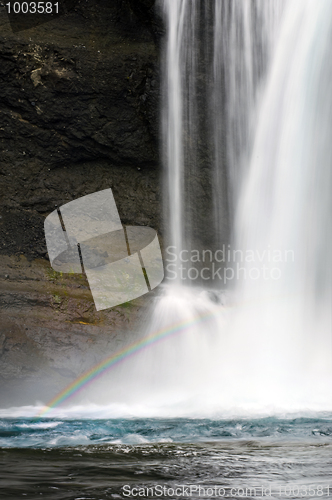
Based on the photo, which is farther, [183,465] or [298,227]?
[298,227]

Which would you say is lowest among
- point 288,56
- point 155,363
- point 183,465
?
point 155,363

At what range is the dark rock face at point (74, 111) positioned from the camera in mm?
8094

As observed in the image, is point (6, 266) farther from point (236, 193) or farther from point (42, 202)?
point (236, 193)

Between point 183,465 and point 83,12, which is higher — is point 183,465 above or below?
below

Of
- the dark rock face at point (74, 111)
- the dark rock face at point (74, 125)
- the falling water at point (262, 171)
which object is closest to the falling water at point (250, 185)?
the falling water at point (262, 171)

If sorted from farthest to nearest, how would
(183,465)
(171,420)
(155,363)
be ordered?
(155,363), (171,420), (183,465)

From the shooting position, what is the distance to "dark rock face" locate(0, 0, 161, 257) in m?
8.09

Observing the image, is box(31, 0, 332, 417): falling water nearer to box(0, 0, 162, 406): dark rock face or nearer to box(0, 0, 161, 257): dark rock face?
box(0, 0, 162, 406): dark rock face

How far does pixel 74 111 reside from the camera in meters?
8.30

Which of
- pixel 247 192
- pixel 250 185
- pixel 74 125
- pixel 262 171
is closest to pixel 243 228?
pixel 247 192

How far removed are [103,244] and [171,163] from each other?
2.01 meters

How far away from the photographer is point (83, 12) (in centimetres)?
839

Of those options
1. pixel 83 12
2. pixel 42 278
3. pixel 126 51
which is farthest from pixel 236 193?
pixel 83 12

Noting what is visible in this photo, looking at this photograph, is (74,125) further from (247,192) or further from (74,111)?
(247,192)
